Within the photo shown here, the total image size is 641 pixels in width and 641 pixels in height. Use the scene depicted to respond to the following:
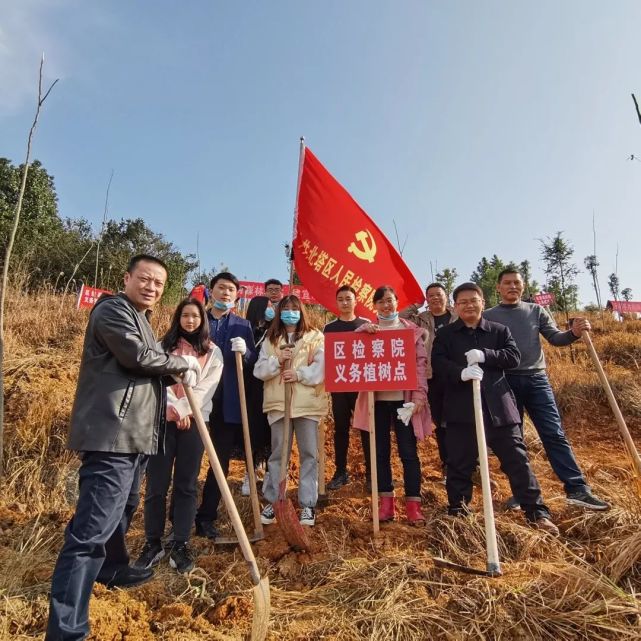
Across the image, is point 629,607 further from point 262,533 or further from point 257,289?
point 257,289

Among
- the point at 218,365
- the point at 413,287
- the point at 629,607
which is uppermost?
the point at 413,287

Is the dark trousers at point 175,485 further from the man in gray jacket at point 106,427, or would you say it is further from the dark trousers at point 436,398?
the dark trousers at point 436,398

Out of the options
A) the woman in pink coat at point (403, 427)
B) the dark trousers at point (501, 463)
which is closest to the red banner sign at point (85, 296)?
the woman in pink coat at point (403, 427)

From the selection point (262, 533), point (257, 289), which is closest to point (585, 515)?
point (262, 533)

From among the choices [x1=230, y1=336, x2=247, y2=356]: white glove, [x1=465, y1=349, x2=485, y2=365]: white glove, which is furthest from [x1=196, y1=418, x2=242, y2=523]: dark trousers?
[x1=465, y1=349, x2=485, y2=365]: white glove

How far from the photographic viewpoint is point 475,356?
3043 millimetres

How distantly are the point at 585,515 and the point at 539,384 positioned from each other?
3.41 ft

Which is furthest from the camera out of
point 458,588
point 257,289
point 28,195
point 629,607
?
point 28,195

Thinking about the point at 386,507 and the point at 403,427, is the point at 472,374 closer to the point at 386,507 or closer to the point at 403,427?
the point at 403,427

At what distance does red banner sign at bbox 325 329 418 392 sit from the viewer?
3.32m

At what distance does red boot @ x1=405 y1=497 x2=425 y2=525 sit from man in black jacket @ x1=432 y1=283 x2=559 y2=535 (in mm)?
272

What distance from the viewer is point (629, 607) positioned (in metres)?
2.08

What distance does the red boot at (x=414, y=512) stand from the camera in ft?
10.9

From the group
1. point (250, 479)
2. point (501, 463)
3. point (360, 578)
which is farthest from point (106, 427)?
point (501, 463)
